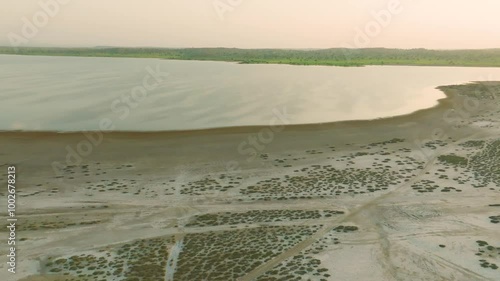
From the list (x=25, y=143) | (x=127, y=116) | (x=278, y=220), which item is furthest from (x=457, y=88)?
(x=25, y=143)

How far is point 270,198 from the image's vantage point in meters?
21.9

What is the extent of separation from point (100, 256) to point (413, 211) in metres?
15.1

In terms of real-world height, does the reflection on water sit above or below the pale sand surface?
above

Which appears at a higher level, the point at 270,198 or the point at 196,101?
the point at 196,101

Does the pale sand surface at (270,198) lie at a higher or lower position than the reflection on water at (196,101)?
lower

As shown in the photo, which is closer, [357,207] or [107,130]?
[357,207]

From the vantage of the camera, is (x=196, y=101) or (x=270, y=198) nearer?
(x=270, y=198)

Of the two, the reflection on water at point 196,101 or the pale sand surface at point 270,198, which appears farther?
the reflection on water at point 196,101

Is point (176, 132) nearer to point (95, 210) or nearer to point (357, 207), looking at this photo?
point (95, 210)

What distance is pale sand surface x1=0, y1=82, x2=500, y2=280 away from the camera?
15883mm

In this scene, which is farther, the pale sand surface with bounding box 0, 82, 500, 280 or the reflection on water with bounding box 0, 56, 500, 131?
the reflection on water with bounding box 0, 56, 500, 131

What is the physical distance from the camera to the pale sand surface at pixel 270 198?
1588 cm

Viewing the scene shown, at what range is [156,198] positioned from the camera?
71.7 feet

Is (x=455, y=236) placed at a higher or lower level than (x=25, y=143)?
lower
